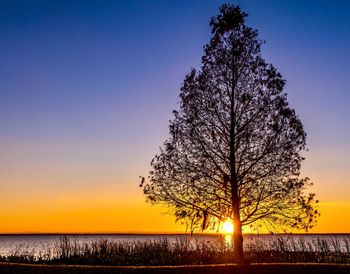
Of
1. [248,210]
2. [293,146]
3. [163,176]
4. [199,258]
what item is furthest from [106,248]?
[293,146]

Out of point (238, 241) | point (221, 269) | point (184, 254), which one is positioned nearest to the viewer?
point (221, 269)

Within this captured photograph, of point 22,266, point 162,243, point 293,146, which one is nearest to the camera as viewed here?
point 22,266

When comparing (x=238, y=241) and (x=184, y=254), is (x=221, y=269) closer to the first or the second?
(x=238, y=241)

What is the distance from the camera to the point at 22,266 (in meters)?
21.0

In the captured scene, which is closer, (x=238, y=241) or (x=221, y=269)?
(x=221, y=269)

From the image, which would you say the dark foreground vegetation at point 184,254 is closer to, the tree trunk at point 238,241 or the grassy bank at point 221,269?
the tree trunk at point 238,241

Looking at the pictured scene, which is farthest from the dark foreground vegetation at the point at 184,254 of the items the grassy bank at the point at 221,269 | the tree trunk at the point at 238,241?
the grassy bank at the point at 221,269

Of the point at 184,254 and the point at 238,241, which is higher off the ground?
the point at 238,241

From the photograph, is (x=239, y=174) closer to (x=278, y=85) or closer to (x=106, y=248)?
(x=278, y=85)

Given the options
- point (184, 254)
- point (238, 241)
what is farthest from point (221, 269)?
point (184, 254)

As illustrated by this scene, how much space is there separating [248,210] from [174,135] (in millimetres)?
5442

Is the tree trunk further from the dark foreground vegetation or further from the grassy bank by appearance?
the dark foreground vegetation

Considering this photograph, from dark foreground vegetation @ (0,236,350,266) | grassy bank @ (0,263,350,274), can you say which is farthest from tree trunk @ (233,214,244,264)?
dark foreground vegetation @ (0,236,350,266)

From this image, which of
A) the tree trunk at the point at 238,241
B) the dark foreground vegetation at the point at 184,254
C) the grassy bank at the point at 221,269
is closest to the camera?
the grassy bank at the point at 221,269
